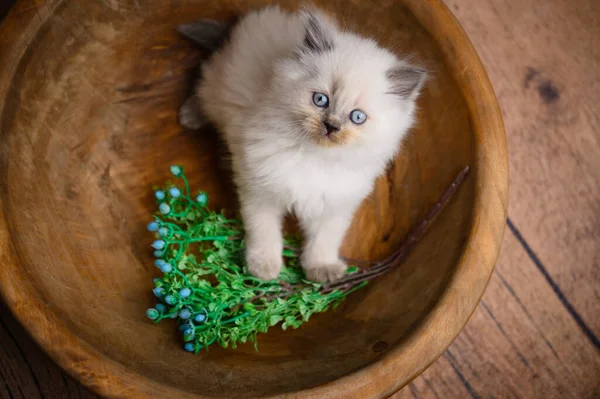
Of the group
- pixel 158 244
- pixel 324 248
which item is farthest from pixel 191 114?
pixel 324 248

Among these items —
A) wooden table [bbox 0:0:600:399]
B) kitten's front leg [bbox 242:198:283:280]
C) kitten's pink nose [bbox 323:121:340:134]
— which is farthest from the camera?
wooden table [bbox 0:0:600:399]

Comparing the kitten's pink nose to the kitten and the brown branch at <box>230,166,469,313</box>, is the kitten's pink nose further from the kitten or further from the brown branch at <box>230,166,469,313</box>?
the brown branch at <box>230,166,469,313</box>

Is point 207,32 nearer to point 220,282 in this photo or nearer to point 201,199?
point 201,199

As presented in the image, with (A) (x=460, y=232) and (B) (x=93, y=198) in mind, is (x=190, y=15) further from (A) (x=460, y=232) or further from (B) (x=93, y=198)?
(A) (x=460, y=232)

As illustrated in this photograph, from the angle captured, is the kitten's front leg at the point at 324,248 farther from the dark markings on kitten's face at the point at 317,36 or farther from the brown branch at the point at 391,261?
the dark markings on kitten's face at the point at 317,36

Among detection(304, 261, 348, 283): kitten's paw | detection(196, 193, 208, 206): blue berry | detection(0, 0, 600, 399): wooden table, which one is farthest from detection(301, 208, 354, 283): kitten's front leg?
detection(0, 0, 600, 399): wooden table

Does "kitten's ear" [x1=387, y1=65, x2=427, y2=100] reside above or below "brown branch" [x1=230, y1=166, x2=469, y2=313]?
above
